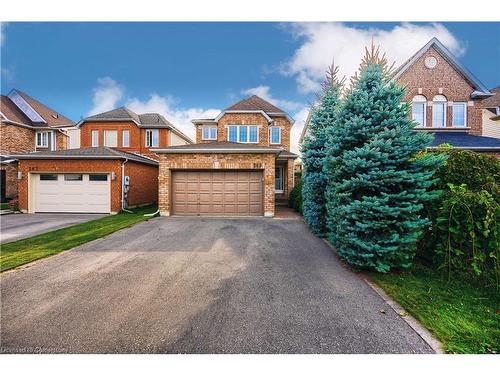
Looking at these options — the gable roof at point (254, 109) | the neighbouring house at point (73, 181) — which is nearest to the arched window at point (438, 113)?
the gable roof at point (254, 109)

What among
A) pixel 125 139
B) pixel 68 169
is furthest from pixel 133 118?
pixel 68 169

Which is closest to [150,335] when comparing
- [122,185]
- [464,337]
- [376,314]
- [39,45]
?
[376,314]

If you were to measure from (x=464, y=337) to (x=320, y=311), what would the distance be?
1.57 meters

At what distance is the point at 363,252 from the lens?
4250 mm

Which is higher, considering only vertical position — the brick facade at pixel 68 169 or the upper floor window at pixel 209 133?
the upper floor window at pixel 209 133

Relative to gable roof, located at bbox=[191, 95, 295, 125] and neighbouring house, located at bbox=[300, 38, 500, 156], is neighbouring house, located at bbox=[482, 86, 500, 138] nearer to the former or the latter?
neighbouring house, located at bbox=[300, 38, 500, 156]

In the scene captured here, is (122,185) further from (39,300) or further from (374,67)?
(374,67)

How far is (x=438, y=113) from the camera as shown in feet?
44.9

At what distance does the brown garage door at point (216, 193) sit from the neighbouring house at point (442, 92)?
37.0 ft

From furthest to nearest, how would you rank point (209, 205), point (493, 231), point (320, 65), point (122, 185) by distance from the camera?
point (122, 185) < point (209, 205) < point (320, 65) < point (493, 231)

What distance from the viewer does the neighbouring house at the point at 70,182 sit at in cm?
1164

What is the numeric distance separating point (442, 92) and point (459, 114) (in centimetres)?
176

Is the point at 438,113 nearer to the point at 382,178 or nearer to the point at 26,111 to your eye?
the point at 382,178

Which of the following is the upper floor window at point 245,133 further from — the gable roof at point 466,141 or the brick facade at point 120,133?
the gable roof at point 466,141
